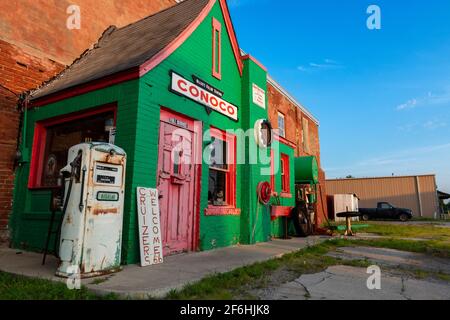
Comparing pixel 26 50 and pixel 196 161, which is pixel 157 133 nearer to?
pixel 196 161

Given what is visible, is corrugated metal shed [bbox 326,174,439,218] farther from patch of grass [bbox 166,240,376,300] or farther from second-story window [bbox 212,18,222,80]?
second-story window [bbox 212,18,222,80]

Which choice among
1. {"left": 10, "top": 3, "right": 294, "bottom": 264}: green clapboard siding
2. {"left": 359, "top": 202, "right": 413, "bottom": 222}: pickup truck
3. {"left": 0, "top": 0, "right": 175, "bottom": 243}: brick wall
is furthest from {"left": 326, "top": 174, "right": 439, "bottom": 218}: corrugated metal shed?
{"left": 0, "top": 0, "right": 175, "bottom": 243}: brick wall

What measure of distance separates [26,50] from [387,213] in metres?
28.5

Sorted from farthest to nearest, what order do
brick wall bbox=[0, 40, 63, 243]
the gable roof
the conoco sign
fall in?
1. brick wall bbox=[0, 40, 63, 243]
2. the conoco sign
3. the gable roof

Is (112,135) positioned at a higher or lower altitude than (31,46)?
lower

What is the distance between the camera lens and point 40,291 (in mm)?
3547

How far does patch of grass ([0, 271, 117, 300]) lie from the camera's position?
335cm

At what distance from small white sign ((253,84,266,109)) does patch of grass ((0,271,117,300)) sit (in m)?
6.85

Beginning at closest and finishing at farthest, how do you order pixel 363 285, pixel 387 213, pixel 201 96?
pixel 363 285
pixel 201 96
pixel 387 213

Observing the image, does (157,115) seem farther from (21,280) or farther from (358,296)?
(358,296)

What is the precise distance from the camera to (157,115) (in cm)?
591

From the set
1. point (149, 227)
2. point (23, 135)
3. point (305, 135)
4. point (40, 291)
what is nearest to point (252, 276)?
point (149, 227)
